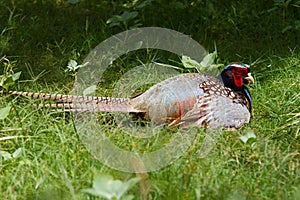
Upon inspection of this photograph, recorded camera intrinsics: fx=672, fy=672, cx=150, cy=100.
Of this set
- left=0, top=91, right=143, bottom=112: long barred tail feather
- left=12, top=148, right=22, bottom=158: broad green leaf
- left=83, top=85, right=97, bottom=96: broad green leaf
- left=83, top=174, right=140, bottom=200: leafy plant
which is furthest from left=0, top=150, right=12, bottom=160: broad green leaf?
left=83, top=85, right=97, bottom=96: broad green leaf

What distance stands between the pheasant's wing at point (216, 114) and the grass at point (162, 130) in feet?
0.22

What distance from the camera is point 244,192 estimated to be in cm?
265

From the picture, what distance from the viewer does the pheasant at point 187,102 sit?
3.36 meters

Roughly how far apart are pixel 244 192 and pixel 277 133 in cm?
68

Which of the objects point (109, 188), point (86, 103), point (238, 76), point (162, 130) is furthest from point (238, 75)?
point (109, 188)

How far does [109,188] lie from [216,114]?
3.62ft

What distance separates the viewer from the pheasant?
3.36 metres

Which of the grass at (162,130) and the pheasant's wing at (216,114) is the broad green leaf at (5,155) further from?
the pheasant's wing at (216,114)

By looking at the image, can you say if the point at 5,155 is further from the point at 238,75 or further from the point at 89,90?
the point at 238,75

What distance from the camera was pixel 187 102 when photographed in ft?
11.2

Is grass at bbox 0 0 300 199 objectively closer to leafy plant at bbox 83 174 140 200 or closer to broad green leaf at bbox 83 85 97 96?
broad green leaf at bbox 83 85 97 96

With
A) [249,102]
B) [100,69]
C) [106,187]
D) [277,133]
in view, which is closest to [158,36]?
[100,69]

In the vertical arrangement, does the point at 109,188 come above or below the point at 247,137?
above

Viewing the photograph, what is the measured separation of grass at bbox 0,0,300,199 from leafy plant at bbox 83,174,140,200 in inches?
7.6
